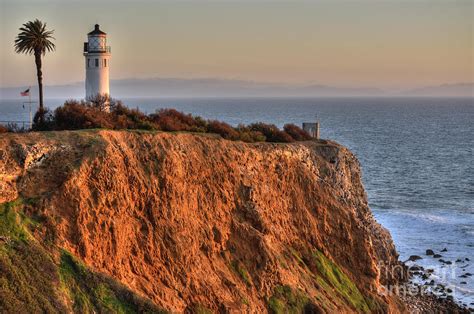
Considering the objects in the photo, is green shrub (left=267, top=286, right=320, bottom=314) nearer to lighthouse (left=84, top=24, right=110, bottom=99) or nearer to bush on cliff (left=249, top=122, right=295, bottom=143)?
bush on cliff (left=249, top=122, right=295, bottom=143)

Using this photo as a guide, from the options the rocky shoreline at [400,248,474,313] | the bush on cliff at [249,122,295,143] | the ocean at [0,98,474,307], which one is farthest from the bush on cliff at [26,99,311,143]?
the ocean at [0,98,474,307]

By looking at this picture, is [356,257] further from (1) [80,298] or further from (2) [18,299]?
(2) [18,299]

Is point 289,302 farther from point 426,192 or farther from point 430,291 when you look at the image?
point 426,192

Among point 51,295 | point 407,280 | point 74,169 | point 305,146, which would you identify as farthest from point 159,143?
point 407,280

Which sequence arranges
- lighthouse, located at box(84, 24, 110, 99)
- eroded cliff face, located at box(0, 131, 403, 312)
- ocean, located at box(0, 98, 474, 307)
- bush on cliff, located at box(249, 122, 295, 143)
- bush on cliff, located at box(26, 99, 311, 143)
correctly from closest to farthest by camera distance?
eroded cliff face, located at box(0, 131, 403, 312), bush on cliff, located at box(26, 99, 311, 143), bush on cliff, located at box(249, 122, 295, 143), lighthouse, located at box(84, 24, 110, 99), ocean, located at box(0, 98, 474, 307)

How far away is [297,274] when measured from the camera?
34.7 meters

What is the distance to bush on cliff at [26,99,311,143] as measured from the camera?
33.4 metres

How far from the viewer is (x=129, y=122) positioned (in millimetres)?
35375

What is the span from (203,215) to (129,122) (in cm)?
693

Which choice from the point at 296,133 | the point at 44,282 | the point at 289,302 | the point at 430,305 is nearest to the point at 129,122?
the point at 289,302

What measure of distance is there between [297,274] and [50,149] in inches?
570

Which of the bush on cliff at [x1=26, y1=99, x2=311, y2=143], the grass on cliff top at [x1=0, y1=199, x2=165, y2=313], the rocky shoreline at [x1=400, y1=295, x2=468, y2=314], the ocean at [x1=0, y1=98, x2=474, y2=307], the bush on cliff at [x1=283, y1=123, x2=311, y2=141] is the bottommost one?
the rocky shoreline at [x1=400, y1=295, x2=468, y2=314]

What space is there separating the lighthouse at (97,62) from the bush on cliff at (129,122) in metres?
5.56

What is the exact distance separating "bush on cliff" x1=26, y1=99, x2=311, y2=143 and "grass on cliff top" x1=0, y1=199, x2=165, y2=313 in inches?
361
